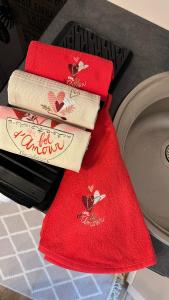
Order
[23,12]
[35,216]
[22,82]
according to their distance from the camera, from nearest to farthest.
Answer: [22,82], [23,12], [35,216]

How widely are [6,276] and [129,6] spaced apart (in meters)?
1.01

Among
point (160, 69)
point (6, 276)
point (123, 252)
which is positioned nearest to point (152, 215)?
point (123, 252)

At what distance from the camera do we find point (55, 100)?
0.66 metres

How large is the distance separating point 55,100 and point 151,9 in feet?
1.05

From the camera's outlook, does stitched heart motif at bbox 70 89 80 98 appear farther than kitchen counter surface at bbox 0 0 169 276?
No

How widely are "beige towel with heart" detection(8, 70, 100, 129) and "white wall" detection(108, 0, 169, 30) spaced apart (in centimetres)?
27

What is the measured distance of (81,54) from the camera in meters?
0.73

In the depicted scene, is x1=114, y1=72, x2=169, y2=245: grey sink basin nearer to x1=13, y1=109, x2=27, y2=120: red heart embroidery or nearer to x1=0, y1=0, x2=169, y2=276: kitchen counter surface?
x1=0, y1=0, x2=169, y2=276: kitchen counter surface

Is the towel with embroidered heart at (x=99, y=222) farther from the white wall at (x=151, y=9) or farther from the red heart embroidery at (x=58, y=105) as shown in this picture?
the white wall at (x=151, y=9)

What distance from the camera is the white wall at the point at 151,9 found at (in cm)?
79

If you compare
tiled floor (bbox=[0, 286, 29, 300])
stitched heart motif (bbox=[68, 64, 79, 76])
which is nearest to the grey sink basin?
stitched heart motif (bbox=[68, 64, 79, 76])

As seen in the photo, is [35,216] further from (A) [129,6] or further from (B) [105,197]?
(A) [129,6]

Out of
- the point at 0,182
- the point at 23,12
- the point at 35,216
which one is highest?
the point at 23,12

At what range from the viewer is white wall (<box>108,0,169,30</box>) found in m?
0.79
